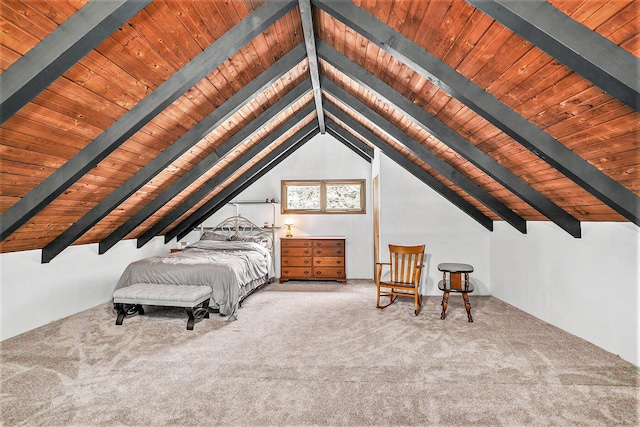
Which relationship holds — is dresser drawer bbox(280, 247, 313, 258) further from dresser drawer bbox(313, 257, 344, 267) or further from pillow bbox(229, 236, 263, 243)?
pillow bbox(229, 236, 263, 243)

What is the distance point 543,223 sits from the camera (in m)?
4.07

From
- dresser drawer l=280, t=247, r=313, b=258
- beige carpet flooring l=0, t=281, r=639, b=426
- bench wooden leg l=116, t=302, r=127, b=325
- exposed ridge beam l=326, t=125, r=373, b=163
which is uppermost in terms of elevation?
exposed ridge beam l=326, t=125, r=373, b=163

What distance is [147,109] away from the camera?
8.54 feet

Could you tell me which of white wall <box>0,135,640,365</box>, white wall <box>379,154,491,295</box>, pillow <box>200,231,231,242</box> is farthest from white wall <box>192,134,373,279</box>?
white wall <box>379,154,491,295</box>

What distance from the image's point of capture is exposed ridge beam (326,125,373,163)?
6.32 metres

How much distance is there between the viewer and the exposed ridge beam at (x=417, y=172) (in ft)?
16.7

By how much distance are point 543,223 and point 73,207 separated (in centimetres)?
553

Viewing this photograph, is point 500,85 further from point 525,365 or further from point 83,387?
point 83,387

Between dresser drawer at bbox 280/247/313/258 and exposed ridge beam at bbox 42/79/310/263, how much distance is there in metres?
2.62

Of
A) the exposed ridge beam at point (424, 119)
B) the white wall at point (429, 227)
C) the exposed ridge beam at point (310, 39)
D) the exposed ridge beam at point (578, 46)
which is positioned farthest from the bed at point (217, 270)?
the exposed ridge beam at point (578, 46)

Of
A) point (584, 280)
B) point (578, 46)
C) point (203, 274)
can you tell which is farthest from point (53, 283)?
point (584, 280)

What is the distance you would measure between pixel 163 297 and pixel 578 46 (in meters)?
4.26

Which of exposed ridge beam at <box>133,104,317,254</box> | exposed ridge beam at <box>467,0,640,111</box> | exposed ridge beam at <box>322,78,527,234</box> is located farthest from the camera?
exposed ridge beam at <box>133,104,317,254</box>

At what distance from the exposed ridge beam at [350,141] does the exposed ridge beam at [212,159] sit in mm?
2011
